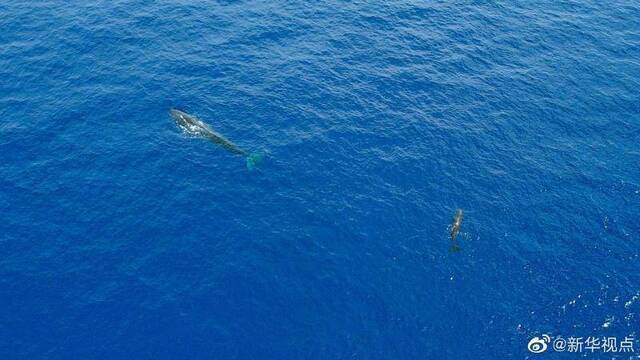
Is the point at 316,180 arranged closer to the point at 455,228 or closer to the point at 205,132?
the point at 205,132

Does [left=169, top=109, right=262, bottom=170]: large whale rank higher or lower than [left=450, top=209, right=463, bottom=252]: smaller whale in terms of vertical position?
higher

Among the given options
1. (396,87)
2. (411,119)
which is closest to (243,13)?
(396,87)

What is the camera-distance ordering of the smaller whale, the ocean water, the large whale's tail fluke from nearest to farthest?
the ocean water, the smaller whale, the large whale's tail fluke

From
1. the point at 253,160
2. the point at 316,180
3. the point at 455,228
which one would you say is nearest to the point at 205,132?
the point at 253,160

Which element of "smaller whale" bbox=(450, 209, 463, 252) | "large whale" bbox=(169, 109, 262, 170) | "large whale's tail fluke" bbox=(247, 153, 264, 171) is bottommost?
"smaller whale" bbox=(450, 209, 463, 252)

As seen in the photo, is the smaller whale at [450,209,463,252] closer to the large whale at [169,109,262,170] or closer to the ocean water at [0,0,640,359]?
the ocean water at [0,0,640,359]

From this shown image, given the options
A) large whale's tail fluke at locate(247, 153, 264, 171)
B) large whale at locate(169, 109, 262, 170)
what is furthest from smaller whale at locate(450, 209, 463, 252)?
large whale at locate(169, 109, 262, 170)

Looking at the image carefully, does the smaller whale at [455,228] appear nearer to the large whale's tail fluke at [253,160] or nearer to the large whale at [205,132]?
the large whale's tail fluke at [253,160]

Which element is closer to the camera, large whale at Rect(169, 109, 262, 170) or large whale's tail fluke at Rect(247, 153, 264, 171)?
large whale's tail fluke at Rect(247, 153, 264, 171)
